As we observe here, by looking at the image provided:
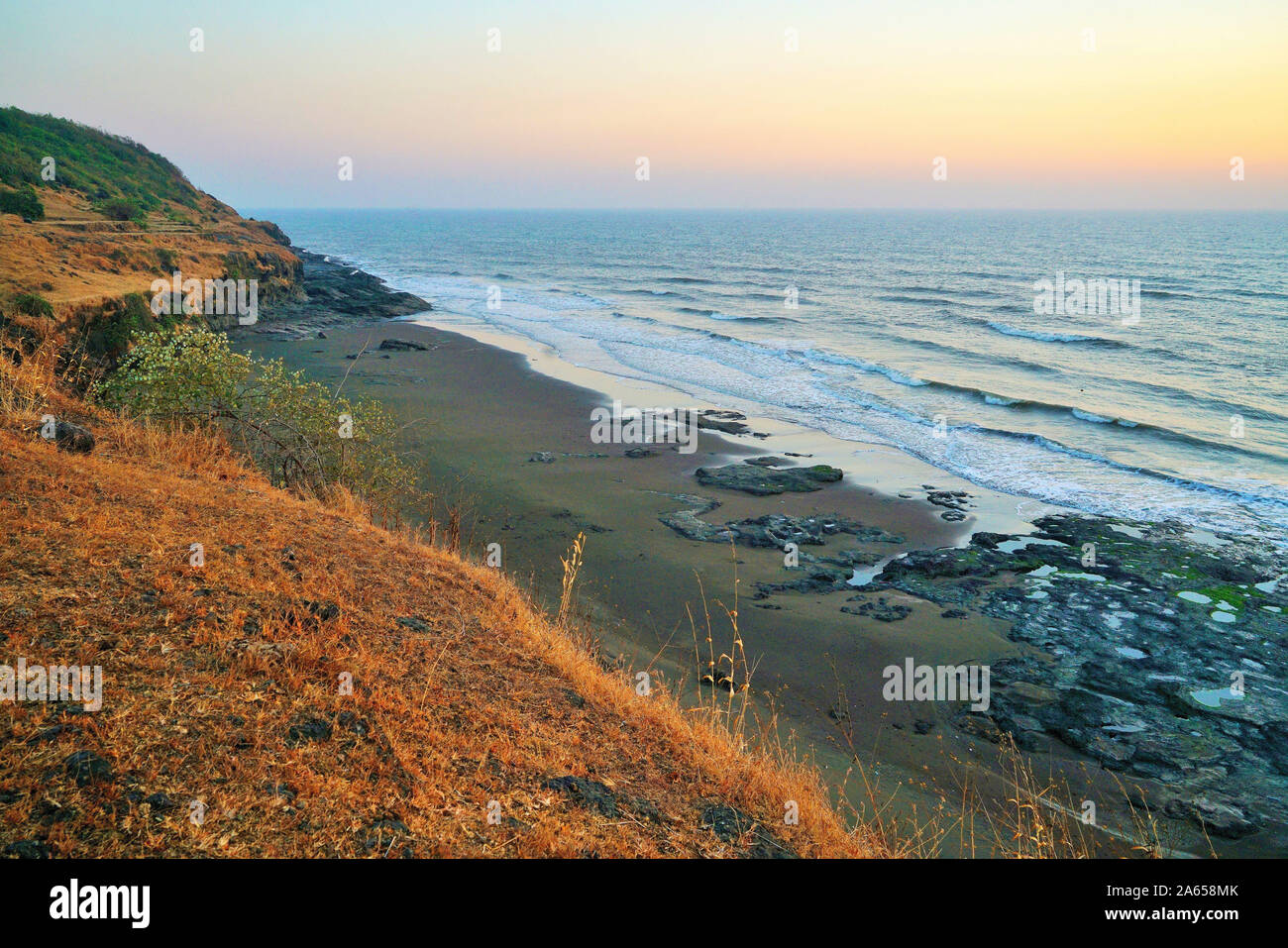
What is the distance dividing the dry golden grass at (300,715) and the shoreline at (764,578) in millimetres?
2657

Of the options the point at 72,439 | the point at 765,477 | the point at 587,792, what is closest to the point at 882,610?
the point at 765,477

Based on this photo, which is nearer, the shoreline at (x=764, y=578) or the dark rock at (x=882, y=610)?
the shoreline at (x=764, y=578)

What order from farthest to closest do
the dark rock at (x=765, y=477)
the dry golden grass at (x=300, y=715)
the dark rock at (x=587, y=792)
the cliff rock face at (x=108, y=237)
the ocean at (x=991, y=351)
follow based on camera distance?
the ocean at (x=991, y=351) → the cliff rock face at (x=108, y=237) → the dark rock at (x=765, y=477) → the dark rock at (x=587, y=792) → the dry golden grass at (x=300, y=715)

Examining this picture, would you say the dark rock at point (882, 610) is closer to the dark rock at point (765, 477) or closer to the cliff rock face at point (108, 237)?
the dark rock at point (765, 477)

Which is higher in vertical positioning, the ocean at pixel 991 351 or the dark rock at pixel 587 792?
the ocean at pixel 991 351

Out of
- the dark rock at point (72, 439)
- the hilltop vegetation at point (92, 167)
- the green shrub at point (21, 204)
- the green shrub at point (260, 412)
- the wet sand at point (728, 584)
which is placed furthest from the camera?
the hilltop vegetation at point (92, 167)

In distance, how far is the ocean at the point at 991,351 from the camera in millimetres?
21797

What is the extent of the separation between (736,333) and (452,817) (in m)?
40.4

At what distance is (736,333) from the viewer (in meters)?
43.2

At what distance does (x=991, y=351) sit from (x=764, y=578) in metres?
28.4

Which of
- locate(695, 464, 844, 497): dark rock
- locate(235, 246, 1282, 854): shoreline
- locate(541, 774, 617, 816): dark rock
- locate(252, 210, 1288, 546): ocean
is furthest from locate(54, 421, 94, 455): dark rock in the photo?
locate(252, 210, 1288, 546): ocean

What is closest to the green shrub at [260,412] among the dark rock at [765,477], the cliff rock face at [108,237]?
the cliff rock face at [108,237]

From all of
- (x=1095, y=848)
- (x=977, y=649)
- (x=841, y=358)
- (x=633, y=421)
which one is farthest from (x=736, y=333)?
(x=1095, y=848)

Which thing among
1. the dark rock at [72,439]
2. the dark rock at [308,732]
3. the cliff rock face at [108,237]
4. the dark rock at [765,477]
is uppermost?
the cliff rock face at [108,237]
